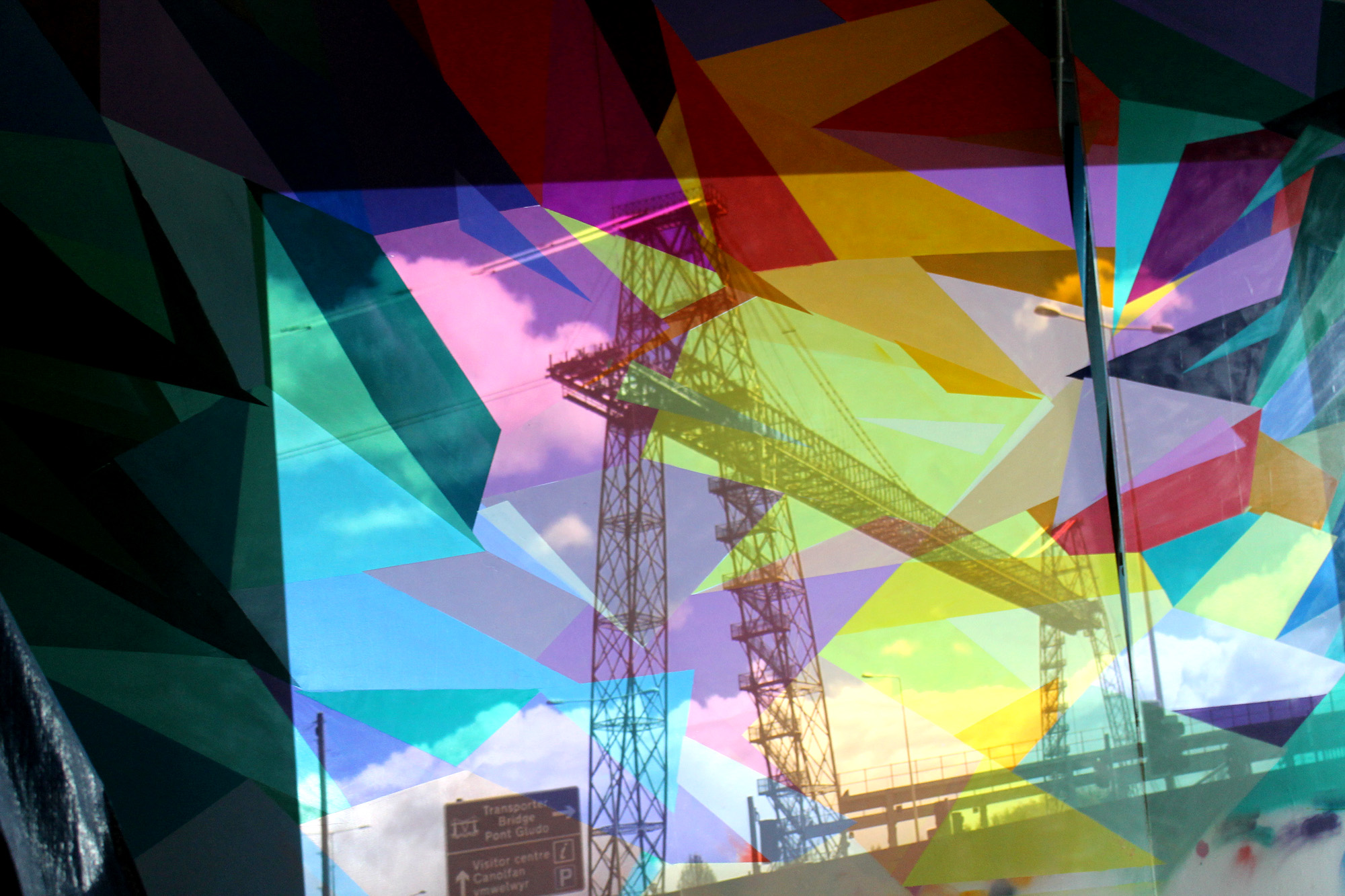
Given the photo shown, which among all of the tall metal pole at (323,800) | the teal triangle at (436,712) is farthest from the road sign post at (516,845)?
the tall metal pole at (323,800)

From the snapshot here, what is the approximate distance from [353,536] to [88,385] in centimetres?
84

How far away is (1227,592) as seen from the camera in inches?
104

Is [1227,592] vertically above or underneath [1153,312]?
underneath

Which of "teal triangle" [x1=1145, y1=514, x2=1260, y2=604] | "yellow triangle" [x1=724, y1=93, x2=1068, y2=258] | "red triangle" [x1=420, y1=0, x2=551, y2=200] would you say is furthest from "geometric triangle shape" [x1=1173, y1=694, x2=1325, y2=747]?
"red triangle" [x1=420, y1=0, x2=551, y2=200]

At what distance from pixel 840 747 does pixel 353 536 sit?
1439mm

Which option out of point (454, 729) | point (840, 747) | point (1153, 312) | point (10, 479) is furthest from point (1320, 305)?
point (10, 479)

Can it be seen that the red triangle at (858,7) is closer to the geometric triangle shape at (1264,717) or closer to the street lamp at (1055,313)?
the street lamp at (1055,313)

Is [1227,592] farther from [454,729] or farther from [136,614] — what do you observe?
[136,614]

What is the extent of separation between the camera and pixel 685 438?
8.92ft

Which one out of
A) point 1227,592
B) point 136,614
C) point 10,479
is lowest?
point 1227,592

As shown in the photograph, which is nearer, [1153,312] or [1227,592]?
[1227,592]

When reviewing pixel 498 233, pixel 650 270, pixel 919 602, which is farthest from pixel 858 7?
pixel 919 602

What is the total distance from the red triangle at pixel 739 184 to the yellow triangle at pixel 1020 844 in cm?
159

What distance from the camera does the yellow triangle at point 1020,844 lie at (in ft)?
8.28
